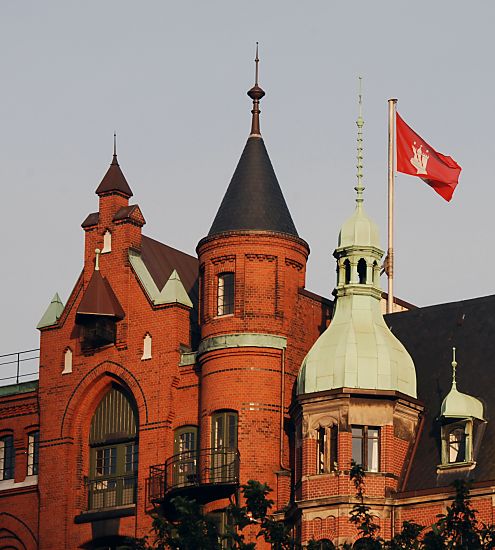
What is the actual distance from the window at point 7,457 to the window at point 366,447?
1559cm

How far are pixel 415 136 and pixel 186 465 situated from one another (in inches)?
676

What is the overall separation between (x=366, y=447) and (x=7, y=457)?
16.3 metres

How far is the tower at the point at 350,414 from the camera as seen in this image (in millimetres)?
76625

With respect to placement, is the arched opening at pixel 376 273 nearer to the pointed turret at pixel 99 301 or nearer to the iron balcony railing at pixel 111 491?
the pointed turret at pixel 99 301

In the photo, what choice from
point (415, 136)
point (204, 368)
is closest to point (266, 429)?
point (204, 368)

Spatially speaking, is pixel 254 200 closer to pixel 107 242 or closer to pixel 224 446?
pixel 107 242

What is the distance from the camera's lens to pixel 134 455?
275ft

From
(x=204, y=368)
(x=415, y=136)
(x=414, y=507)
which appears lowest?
(x=414, y=507)

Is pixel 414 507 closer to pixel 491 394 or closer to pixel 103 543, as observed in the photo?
pixel 491 394

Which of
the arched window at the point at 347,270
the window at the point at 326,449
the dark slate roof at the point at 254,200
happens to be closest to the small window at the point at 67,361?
the dark slate roof at the point at 254,200

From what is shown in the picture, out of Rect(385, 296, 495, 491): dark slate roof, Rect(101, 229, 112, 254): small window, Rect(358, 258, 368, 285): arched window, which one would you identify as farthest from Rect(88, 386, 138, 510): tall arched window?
Rect(385, 296, 495, 491): dark slate roof

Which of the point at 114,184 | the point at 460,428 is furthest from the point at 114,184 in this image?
the point at 460,428

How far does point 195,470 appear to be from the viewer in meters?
81.2

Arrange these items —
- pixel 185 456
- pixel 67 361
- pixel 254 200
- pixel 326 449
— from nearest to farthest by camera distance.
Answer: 1. pixel 326 449
2. pixel 185 456
3. pixel 254 200
4. pixel 67 361
